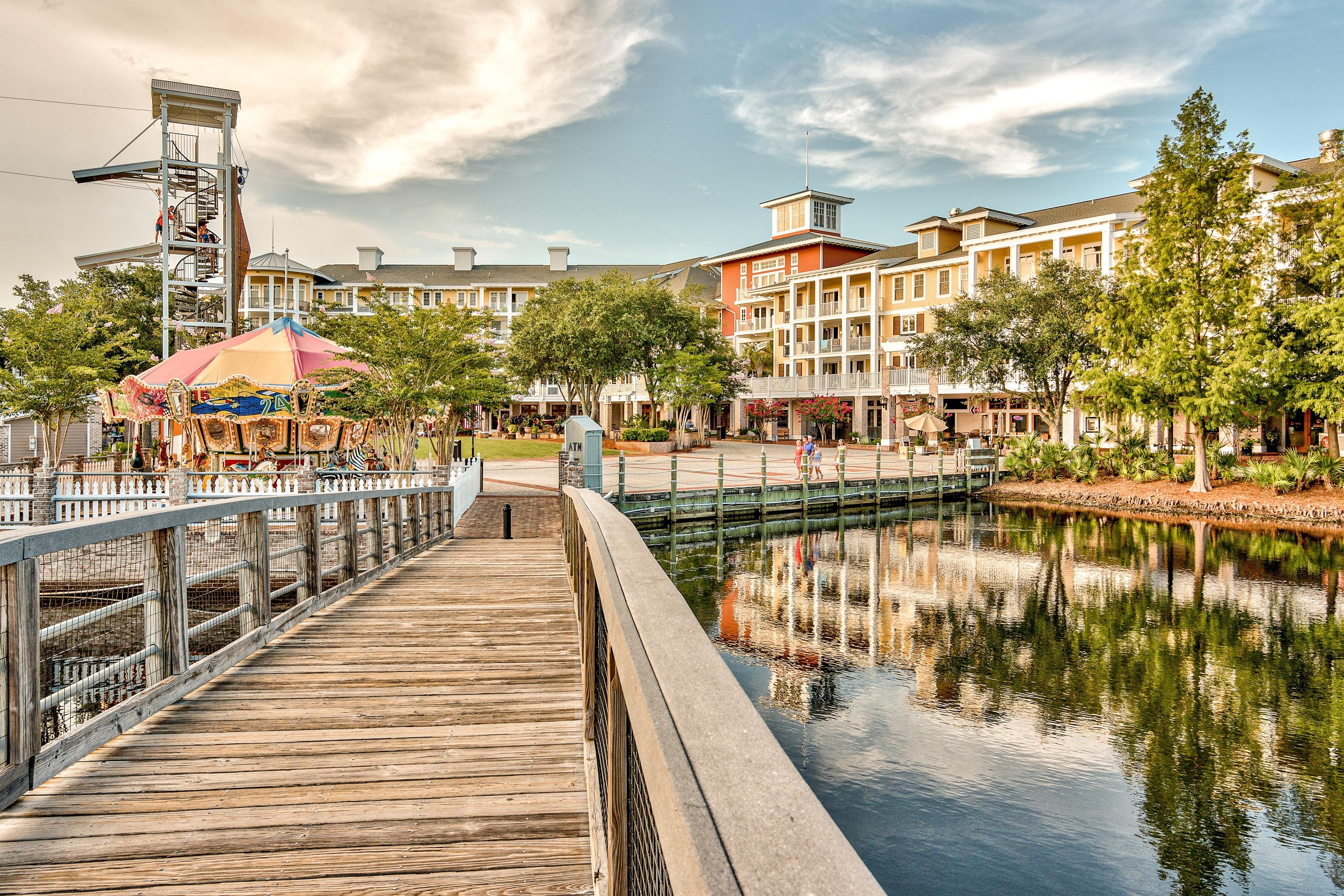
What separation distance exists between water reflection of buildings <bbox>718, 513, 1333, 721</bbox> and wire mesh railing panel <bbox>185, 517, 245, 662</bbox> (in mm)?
6879

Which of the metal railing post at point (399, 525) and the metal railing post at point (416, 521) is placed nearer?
the metal railing post at point (399, 525)

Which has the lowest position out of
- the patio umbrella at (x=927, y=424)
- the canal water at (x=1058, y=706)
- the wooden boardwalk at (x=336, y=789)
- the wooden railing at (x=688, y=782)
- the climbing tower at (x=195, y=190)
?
the canal water at (x=1058, y=706)

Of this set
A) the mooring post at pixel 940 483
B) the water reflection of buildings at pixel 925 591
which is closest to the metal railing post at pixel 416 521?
the water reflection of buildings at pixel 925 591

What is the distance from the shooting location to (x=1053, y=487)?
108ft

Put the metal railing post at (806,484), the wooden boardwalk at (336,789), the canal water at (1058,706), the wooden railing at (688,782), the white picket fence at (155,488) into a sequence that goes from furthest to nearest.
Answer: the metal railing post at (806,484) → the white picket fence at (155,488) → the canal water at (1058,706) → the wooden boardwalk at (336,789) → the wooden railing at (688,782)

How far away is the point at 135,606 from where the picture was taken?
15.8 ft

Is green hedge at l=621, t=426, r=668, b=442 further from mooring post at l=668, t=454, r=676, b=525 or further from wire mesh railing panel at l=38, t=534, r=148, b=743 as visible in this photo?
wire mesh railing panel at l=38, t=534, r=148, b=743

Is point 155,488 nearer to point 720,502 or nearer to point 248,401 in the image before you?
point 248,401

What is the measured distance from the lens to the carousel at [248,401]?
19844 millimetres

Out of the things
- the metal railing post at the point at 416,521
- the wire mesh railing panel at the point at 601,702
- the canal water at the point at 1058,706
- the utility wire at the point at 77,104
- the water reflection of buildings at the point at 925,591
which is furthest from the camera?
the utility wire at the point at 77,104

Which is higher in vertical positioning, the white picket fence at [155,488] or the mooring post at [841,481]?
the white picket fence at [155,488]

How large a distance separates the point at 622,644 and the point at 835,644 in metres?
12.3

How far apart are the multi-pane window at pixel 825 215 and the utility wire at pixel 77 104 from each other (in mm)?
39922

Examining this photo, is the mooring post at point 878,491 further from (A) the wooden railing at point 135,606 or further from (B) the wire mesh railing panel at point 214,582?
(B) the wire mesh railing panel at point 214,582
